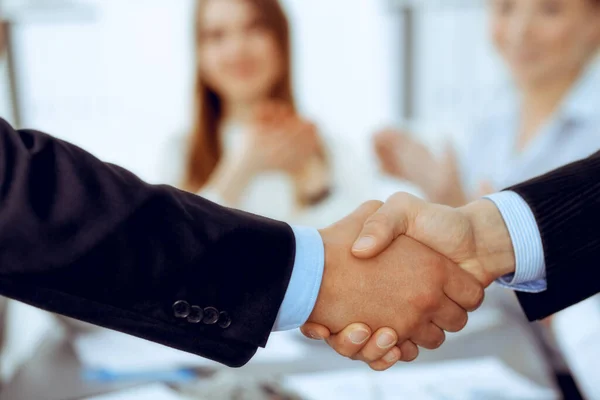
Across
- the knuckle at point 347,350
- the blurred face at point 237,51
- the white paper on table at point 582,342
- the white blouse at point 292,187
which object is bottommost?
the white blouse at point 292,187

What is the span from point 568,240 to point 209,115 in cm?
144

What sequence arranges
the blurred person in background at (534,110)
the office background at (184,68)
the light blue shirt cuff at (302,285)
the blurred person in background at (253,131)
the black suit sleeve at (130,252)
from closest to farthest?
the black suit sleeve at (130,252) → the light blue shirt cuff at (302,285) → the blurred person in background at (534,110) → the blurred person in background at (253,131) → the office background at (184,68)

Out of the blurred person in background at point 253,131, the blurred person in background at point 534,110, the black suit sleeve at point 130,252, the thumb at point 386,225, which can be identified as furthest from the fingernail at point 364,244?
the blurred person in background at point 253,131

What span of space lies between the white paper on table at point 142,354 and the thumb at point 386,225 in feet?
0.96

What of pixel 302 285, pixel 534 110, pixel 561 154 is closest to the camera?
pixel 302 285

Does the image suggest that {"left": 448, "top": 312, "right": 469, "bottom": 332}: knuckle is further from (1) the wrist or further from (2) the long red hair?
(2) the long red hair

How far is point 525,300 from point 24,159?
677 mm

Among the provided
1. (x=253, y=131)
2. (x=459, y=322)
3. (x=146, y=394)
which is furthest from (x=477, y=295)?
(x=253, y=131)

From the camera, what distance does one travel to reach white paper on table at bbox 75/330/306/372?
1.02 meters

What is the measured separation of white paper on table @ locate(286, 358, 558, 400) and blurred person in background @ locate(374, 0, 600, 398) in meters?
0.78

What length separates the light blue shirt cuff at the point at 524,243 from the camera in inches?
34.6

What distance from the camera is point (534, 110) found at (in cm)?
196

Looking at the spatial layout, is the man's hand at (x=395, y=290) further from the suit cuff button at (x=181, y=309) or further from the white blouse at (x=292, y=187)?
the white blouse at (x=292, y=187)

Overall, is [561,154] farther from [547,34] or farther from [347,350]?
[347,350]
